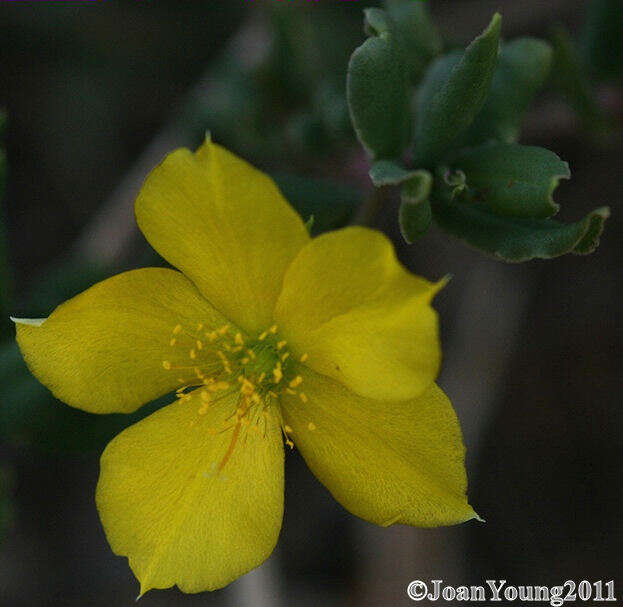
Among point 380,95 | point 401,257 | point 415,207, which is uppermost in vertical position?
point 380,95

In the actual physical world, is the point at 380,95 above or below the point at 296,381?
above

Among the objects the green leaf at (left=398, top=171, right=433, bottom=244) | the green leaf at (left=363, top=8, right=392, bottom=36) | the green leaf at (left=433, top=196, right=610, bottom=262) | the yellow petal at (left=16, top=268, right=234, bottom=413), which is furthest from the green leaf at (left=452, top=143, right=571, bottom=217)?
the yellow petal at (left=16, top=268, right=234, bottom=413)

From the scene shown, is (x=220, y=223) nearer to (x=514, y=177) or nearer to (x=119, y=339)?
(x=119, y=339)

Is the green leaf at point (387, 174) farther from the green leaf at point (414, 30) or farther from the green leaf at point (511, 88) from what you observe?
the green leaf at point (414, 30)

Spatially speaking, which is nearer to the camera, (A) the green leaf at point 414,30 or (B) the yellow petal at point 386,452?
(B) the yellow petal at point 386,452

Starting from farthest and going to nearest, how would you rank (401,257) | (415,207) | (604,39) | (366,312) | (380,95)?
(401,257) < (604,39) < (380,95) < (415,207) < (366,312)

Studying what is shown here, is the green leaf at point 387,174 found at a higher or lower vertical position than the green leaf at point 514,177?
higher

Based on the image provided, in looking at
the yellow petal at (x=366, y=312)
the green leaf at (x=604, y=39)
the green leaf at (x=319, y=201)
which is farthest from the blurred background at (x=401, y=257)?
the yellow petal at (x=366, y=312)

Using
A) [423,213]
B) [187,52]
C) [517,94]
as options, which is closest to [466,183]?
[423,213]

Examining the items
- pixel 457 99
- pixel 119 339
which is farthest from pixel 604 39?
pixel 119 339
